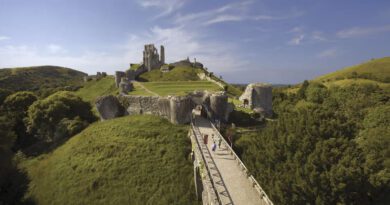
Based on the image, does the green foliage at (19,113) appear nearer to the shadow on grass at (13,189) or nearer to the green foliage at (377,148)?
the shadow on grass at (13,189)

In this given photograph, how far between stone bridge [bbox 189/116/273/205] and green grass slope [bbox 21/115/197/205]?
2.96 meters

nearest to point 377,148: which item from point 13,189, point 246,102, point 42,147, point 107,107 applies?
point 246,102

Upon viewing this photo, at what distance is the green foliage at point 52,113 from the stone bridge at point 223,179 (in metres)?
28.0

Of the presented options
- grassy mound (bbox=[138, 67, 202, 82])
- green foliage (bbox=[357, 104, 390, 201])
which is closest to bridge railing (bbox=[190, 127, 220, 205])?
green foliage (bbox=[357, 104, 390, 201])

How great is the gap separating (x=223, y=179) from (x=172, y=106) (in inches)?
652

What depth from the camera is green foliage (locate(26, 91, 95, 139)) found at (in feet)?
150

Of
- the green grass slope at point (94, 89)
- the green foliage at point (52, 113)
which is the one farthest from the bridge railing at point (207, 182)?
the green grass slope at point (94, 89)

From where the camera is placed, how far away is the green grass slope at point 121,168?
2678cm

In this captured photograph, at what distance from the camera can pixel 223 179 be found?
2058 cm

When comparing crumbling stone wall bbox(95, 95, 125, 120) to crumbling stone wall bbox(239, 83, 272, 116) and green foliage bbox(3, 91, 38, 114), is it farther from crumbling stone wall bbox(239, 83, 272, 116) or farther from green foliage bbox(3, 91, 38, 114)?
green foliage bbox(3, 91, 38, 114)

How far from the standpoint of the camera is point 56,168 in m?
33.2

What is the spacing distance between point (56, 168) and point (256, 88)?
2945cm

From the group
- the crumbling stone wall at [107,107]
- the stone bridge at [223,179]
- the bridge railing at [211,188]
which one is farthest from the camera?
the crumbling stone wall at [107,107]

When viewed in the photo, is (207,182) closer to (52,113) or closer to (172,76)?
(52,113)
